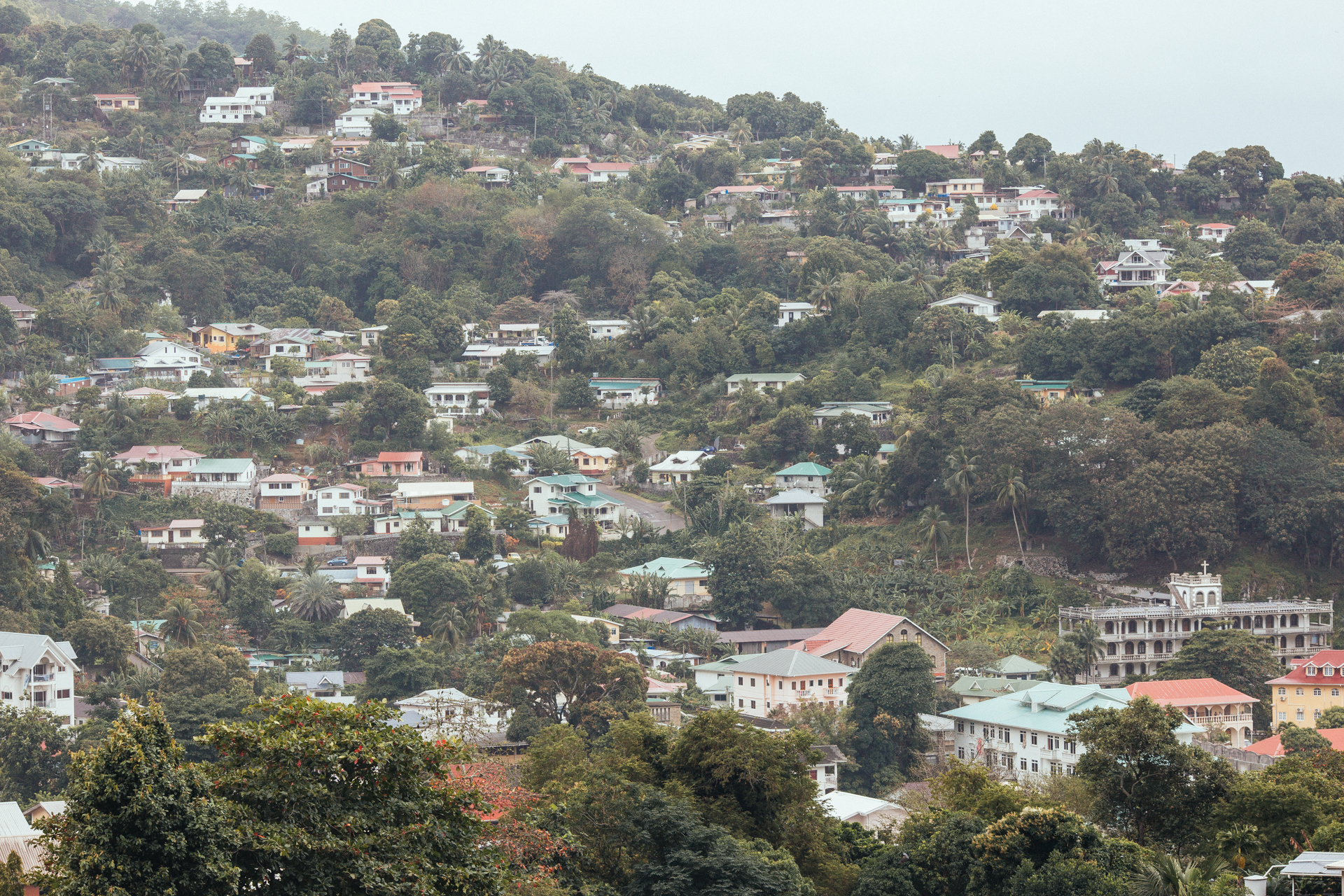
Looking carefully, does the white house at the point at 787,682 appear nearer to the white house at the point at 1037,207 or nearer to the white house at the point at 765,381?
the white house at the point at 765,381

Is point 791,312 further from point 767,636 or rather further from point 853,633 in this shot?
point 853,633

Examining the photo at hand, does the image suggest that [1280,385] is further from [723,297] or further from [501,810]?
[501,810]

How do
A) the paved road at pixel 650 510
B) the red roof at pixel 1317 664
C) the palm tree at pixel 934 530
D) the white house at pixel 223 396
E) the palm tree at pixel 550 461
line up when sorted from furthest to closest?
the white house at pixel 223 396
the palm tree at pixel 550 461
the paved road at pixel 650 510
the palm tree at pixel 934 530
the red roof at pixel 1317 664

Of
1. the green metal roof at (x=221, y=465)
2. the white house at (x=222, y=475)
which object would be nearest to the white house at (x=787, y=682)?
the white house at (x=222, y=475)

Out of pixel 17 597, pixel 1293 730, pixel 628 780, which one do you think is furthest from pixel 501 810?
pixel 17 597

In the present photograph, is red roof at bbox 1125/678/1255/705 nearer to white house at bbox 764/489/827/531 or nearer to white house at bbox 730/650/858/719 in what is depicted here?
white house at bbox 730/650/858/719

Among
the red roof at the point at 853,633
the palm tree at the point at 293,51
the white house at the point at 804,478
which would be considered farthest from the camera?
the palm tree at the point at 293,51
